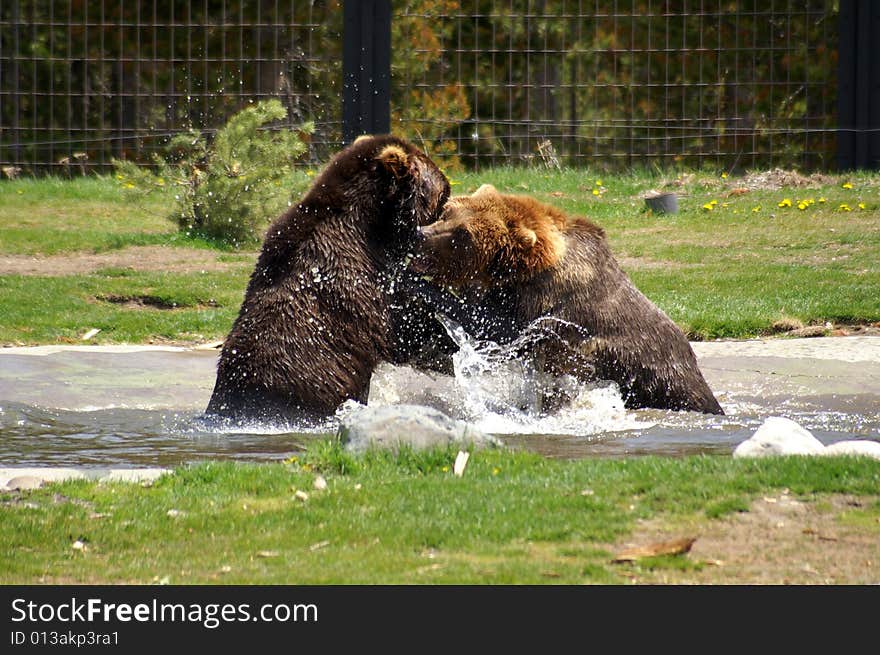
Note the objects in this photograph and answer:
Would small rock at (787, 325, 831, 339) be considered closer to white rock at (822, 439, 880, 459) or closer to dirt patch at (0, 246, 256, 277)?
white rock at (822, 439, 880, 459)

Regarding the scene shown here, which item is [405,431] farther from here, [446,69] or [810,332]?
[446,69]

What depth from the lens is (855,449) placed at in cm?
552

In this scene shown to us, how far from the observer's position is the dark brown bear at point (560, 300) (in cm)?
718

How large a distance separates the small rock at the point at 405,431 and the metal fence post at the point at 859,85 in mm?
10269

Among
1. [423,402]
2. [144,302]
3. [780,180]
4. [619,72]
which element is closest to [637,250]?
[780,180]

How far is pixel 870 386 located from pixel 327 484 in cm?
397

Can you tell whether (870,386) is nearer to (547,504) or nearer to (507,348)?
(507,348)

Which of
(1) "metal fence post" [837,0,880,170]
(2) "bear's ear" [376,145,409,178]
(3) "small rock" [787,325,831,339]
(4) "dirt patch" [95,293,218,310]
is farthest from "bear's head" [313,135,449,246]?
(1) "metal fence post" [837,0,880,170]

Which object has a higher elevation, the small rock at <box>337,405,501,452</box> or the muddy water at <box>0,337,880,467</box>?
the small rock at <box>337,405,501,452</box>

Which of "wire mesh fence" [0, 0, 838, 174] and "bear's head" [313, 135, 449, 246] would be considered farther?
"wire mesh fence" [0, 0, 838, 174]

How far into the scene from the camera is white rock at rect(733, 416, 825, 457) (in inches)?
219

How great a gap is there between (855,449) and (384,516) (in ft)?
6.54

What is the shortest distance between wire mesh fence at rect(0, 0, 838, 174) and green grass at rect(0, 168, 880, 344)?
63 centimetres

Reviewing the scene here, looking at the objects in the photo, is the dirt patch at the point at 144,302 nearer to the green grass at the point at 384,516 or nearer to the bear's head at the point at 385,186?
the bear's head at the point at 385,186
